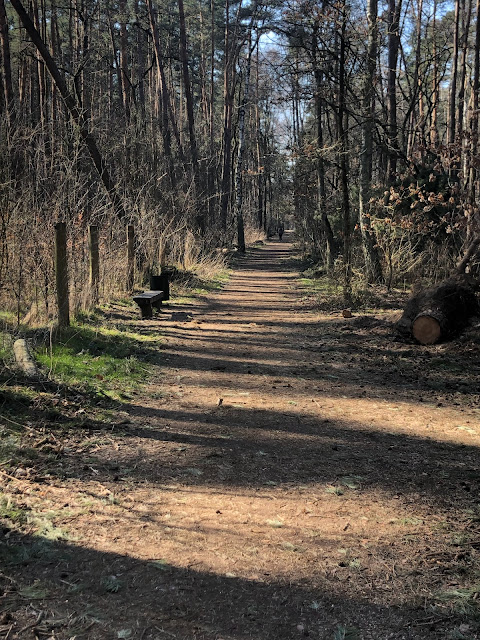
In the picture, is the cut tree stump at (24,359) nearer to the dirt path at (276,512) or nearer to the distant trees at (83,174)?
the dirt path at (276,512)

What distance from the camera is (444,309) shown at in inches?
288

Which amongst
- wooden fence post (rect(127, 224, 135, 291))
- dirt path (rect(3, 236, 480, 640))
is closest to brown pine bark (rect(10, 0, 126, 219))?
wooden fence post (rect(127, 224, 135, 291))

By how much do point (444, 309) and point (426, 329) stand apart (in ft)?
1.22

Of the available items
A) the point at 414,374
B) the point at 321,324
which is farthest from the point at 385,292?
the point at 414,374

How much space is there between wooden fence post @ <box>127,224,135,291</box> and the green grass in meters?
3.50

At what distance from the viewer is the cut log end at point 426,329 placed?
727cm

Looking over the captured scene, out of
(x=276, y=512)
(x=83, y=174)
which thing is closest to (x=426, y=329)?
(x=276, y=512)

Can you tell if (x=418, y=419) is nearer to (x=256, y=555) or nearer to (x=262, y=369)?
(x=262, y=369)

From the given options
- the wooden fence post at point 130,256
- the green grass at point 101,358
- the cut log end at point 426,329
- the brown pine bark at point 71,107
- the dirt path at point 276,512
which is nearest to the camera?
the dirt path at point 276,512

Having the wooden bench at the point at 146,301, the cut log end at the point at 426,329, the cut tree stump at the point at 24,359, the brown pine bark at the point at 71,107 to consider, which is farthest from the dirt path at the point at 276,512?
the brown pine bark at the point at 71,107

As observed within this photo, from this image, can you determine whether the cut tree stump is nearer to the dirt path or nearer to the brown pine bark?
the dirt path

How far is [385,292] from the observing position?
11664 mm

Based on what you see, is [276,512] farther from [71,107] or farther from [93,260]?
[71,107]

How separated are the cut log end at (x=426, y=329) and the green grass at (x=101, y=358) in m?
3.71
